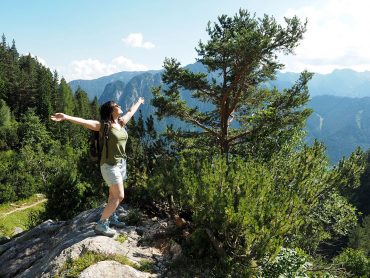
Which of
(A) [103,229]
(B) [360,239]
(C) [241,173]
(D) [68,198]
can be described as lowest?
(B) [360,239]

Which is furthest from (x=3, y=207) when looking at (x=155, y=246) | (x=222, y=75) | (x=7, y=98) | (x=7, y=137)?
(x=155, y=246)

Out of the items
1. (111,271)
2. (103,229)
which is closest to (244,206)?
(111,271)

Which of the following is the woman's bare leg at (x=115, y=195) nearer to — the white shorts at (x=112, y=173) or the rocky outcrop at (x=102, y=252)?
the white shorts at (x=112, y=173)

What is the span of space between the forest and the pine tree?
5cm

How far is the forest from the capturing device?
678 cm

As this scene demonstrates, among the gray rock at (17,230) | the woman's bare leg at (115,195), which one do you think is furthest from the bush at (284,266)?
the gray rock at (17,230)

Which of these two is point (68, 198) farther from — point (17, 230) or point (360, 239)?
point (360, 239)

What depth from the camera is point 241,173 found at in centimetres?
Result: 737

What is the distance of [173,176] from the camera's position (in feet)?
27.9

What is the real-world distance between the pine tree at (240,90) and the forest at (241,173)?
1.8 inches

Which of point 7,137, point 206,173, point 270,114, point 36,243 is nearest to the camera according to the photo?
point 206,173

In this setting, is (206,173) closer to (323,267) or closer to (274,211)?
(274,211)

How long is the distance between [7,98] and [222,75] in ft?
256

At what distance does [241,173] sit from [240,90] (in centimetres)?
956
